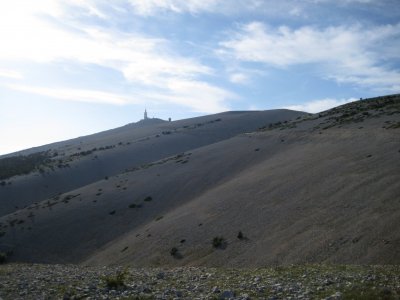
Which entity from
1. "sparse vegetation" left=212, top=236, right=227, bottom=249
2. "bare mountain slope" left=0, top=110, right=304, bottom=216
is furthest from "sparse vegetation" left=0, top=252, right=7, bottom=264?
"bare mountain slope" left=0, top=110, right=304, bottom=216

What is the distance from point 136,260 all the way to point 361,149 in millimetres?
21240

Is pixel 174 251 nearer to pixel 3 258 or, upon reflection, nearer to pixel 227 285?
pixel 227 285

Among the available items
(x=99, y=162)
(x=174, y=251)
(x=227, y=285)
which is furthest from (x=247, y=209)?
(x=99, y=162)

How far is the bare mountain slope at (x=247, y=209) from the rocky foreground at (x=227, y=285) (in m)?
4.48

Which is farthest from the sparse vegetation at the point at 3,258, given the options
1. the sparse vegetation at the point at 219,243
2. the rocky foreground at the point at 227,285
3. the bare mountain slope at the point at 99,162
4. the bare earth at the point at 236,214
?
the bare mountain slope at the point at 99,162

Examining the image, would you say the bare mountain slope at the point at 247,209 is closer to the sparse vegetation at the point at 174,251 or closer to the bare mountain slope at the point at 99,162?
the sparse vegetation at the point at 174,251

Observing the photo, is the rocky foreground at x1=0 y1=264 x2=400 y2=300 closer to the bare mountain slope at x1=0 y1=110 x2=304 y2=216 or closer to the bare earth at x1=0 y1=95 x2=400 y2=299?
the bare earth at x1=0 y1=95 x2=400 y2=299

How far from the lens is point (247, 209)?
2867 centimetres

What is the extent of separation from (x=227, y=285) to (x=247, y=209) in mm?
15547

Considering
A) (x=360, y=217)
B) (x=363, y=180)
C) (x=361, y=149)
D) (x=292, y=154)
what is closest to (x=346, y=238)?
(x=360, y=217)

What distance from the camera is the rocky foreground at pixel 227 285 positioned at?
37.1 feet

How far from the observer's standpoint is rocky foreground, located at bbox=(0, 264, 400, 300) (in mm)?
11320

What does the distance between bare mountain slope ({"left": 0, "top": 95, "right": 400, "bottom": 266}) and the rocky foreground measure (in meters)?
4.48

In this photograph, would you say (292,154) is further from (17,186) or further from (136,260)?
(17,186)
